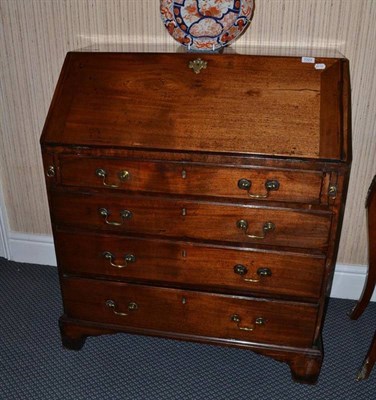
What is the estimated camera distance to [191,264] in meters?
Answer: 1.77

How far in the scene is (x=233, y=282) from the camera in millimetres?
1769

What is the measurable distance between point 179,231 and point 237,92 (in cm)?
55

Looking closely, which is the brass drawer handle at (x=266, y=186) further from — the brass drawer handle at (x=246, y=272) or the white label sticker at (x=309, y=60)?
the white label sticker at (x=309, y=60)

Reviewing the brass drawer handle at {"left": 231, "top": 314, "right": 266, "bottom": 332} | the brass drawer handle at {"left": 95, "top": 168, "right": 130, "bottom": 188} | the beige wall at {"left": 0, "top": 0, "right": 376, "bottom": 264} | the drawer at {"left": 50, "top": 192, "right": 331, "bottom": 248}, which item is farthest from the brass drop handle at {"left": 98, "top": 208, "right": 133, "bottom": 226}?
the beige wall at {"left": 0, "top": 0, "right": 376, "bottom": 264}

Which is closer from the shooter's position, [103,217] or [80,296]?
[103,217]

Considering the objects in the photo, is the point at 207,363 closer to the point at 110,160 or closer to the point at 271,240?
the point at 271,240

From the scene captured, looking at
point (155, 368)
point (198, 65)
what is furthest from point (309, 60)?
point (155, 368)

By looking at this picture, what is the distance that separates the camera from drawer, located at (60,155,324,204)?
5.08ft

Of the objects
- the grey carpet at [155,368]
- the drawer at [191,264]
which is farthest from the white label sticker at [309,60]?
the grey carpet at [155,368]

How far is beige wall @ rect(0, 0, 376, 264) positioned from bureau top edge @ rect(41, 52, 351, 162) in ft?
1.30

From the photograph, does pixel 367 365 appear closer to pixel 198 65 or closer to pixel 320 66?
pixel 320 66

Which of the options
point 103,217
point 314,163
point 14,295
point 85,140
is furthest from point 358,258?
point 14,295

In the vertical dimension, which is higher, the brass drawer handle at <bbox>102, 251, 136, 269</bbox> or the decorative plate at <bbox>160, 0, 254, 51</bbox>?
the decorative plate at <bbox>160, 0, 254, 51</bbox>

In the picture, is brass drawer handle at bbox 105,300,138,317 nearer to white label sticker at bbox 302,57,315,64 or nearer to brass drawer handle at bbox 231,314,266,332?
brass drawer handle at bbox 231,314,266,332
